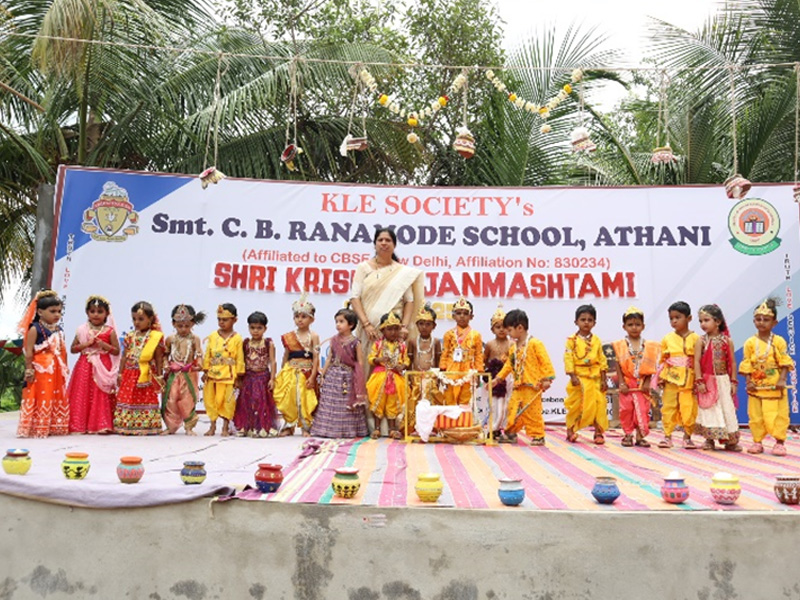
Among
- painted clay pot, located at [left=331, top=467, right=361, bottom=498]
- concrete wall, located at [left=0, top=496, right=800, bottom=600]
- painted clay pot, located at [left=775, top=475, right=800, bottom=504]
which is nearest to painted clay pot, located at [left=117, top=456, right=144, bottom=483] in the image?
concrete wall, located at [left=0, top=496, right=800, bottom=600]

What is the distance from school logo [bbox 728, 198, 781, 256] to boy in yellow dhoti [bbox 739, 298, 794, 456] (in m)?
2.36

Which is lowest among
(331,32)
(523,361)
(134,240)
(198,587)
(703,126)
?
(198,587)

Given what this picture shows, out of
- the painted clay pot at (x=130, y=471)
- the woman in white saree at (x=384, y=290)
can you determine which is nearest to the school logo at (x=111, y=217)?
the woman in white saree at (x=384, y=290)

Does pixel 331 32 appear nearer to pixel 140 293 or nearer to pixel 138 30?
pixel 138 30

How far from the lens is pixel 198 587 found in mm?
3869

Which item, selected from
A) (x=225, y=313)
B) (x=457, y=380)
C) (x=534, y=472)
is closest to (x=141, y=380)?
(x=225, y=313)

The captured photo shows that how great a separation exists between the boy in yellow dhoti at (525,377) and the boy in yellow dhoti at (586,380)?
268mm

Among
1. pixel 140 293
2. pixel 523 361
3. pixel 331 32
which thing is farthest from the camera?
pixel 331 32

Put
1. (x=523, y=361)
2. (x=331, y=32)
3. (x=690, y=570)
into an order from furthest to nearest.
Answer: (x=331, y=32) < (x=523, y=361) < (x=690, y=570)

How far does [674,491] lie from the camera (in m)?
3.93

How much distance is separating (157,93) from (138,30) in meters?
0.82

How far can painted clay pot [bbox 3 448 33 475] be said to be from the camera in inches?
178

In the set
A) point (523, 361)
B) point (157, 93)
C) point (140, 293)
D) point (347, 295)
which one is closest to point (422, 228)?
point (347, 295)

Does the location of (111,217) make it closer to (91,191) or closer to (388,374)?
(91,191)
